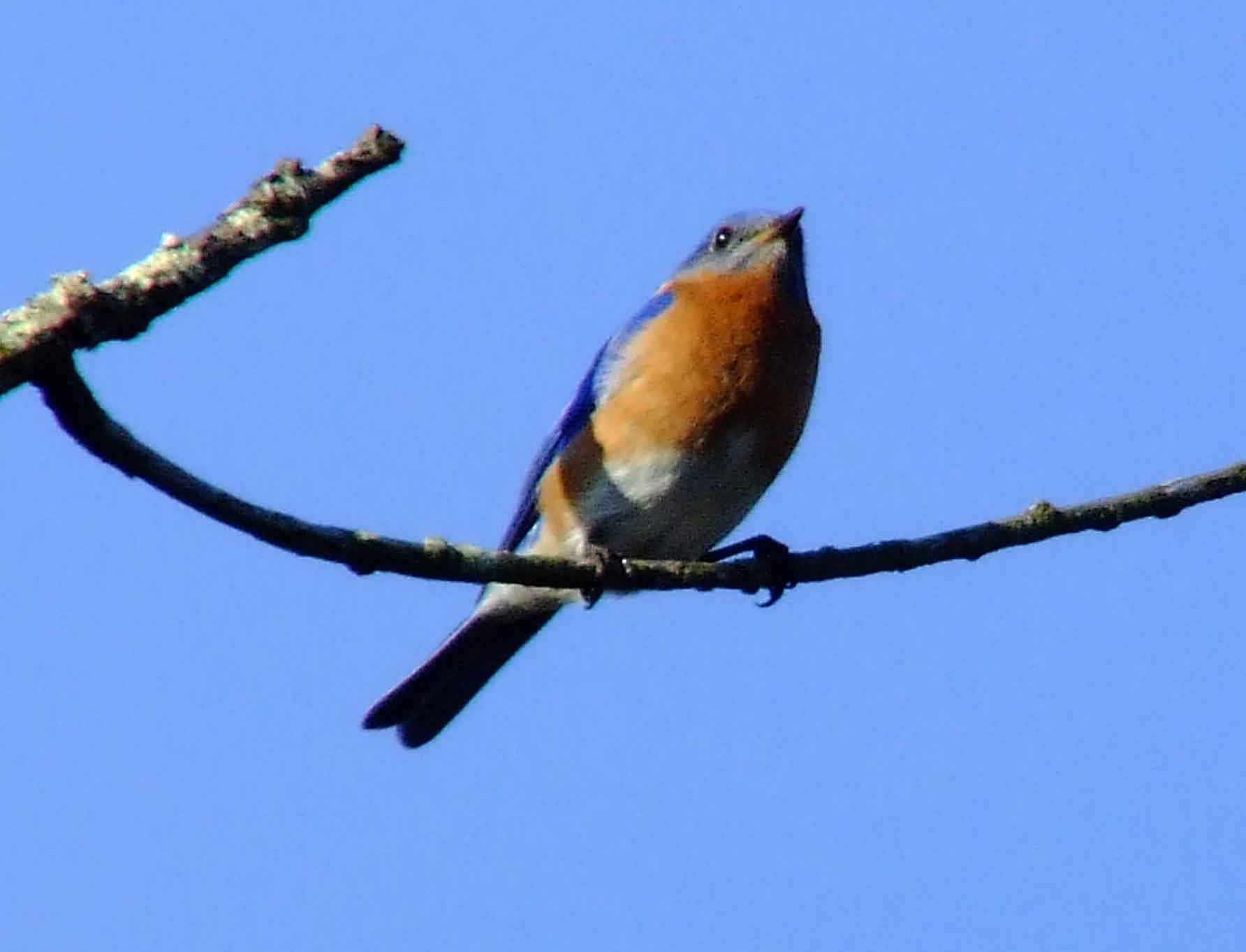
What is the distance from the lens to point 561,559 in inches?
240

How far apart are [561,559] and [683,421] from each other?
101 inches

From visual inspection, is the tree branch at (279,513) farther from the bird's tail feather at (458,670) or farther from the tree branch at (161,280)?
the bird's tail feather at (458,670)

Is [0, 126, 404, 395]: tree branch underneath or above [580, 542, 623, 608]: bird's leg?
underneath

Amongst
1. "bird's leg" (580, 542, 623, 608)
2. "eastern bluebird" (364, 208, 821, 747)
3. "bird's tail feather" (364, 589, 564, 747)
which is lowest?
"bird's leg" (580, 542, 623, 608)

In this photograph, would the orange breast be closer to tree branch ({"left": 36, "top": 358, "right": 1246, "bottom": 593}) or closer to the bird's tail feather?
the bird's tail feather

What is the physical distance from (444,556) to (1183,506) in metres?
2.37

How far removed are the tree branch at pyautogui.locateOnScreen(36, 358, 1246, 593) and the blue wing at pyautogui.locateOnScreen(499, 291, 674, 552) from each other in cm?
183

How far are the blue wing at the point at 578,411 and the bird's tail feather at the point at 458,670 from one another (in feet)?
1.57

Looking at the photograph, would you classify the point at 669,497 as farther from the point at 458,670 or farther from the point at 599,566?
the point at 599,566

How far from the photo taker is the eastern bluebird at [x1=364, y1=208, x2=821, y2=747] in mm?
8578

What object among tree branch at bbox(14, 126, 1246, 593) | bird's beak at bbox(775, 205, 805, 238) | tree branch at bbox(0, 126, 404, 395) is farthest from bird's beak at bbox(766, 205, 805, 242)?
tree branch at bbox(0, 126, 404, 395)

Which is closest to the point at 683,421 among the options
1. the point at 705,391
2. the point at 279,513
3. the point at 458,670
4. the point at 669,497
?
the point at 705,391

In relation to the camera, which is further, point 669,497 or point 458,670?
point 458,670

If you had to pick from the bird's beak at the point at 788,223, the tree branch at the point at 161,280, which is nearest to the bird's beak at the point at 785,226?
the bird's beak at the point at 788,223
